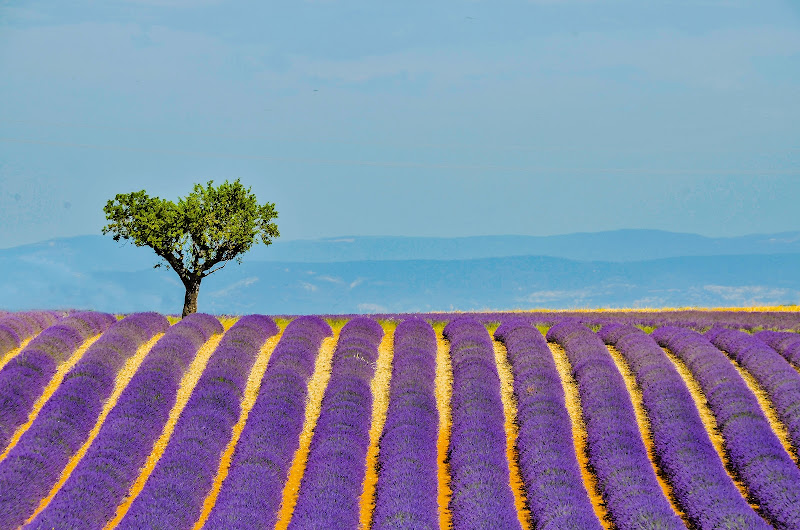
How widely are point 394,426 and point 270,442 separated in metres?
2.23

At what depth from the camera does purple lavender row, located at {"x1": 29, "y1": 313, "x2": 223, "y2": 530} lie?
12.1 m

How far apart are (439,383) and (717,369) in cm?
599

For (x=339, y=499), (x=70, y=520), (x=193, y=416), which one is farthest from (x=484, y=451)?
(x=70, y=520)

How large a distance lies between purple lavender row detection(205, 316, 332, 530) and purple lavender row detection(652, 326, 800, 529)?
7264mm

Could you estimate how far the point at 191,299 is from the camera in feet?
83.8

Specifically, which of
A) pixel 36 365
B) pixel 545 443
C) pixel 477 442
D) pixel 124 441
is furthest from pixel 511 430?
pixel 36 365

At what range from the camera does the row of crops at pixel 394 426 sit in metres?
12.3

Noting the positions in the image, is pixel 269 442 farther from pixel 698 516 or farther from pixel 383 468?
pixel 698 516

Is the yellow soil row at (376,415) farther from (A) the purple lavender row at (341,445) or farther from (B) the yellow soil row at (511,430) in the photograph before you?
(B) the yellow soil row at (511,430)

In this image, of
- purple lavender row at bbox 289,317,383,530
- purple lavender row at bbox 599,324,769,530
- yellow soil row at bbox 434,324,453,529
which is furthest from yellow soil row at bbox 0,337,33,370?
purple lavender row at bbox 599,324,769,530

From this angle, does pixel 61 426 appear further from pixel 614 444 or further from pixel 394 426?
pixel 614 444

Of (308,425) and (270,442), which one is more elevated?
(308,425)

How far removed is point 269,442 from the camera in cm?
1463

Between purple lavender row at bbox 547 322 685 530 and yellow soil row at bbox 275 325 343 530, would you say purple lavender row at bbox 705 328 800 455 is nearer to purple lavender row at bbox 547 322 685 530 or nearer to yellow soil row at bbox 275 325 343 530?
purple lavender row at bbox 547 322 685 530
